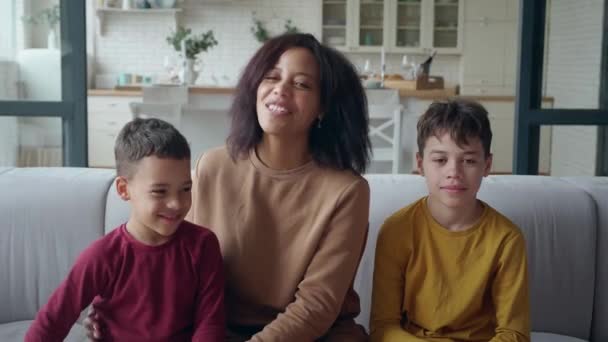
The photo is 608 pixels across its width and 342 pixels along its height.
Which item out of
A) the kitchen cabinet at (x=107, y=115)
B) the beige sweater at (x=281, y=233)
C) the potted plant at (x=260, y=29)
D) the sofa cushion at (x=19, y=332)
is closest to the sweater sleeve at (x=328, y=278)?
the beige sweater at (x=281, y=233)

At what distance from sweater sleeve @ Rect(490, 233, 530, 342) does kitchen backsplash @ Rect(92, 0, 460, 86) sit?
6301 mm

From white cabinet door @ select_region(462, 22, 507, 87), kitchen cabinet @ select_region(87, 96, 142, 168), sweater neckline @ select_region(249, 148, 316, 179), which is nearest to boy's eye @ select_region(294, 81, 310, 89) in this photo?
sweater neckline @ select_region(249, 148, 316, 179)

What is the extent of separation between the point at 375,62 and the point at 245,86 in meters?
6.66

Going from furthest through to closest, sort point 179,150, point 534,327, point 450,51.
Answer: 1. point 450,51
2. point 534,327
3. point 179,150

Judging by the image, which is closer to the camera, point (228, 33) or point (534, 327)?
point (534, 327)

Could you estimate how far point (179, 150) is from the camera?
4.88ft

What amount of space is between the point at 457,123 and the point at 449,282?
37 cm

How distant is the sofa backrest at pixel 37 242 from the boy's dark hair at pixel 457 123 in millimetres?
1007

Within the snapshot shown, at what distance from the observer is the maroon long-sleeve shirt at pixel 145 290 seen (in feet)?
4.81

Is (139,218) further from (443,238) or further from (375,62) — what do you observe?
(375,62)

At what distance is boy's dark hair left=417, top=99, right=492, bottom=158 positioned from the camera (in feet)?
5.25

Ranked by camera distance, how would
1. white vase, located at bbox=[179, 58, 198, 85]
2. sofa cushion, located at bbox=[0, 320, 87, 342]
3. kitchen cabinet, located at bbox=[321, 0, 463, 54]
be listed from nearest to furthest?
sofa cushion, located at bbox=[0, 320, 87, 342] → white vase, located at bbox=[179, 58, 198, 85] → kitchen cabinet, located at bbox=[321, 0, 463, 54]

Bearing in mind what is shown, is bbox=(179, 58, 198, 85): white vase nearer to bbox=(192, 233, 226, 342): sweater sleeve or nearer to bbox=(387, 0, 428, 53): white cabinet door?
bbox=(387, 0, 428, 53): white cabinet door

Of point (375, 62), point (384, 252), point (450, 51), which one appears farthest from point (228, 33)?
point (384, 252)
